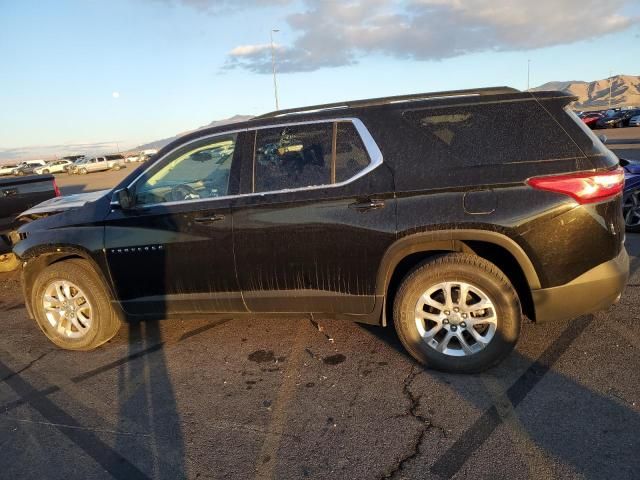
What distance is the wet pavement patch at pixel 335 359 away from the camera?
3910 millimetres

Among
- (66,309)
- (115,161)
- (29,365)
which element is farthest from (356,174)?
(115,161)

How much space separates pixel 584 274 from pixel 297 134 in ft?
7.23

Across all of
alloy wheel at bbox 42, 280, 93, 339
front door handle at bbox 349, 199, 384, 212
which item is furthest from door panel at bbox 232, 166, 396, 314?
alloy wheel at bbox 42, 280, 93, 339

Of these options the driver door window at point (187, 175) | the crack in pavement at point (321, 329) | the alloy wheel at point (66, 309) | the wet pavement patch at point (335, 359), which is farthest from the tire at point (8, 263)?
the wet pavement patch at point (335, 359)

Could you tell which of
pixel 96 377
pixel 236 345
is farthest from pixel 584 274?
pixel 96 377

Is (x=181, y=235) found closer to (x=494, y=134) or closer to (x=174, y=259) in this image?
(x=174, y=259)

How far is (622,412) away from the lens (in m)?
2.97

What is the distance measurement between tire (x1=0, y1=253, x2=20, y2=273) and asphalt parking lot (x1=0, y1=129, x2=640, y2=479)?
12.5 feet

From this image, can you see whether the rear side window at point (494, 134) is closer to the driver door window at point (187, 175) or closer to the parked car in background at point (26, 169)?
the driver door window at point (187, 175)

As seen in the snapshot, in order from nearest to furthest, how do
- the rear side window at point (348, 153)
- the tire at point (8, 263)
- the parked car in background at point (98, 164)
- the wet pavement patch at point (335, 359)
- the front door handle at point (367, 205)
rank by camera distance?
the front door handle at point (367, 205), the rear side window at point (348, 153), the wet pavement patch at point (335, 359), the tire at point (8, 263), the parked car in background at point (98, 164)

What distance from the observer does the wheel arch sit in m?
3.32

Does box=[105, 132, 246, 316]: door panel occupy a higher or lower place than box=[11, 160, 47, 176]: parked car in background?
higher

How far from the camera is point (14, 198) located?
7.02m

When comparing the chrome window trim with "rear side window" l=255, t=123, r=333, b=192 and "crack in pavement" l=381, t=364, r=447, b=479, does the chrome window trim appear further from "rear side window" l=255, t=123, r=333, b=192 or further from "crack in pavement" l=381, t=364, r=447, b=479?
"crack in pavement" l=381, t=364, r=447, b=479
